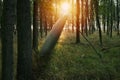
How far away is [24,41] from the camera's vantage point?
10.4m

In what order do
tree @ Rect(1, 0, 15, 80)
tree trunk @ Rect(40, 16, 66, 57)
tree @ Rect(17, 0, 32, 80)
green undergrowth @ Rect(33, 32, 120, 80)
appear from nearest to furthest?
tree @ Rect(1, 0, 15, 80) → tree @ Rect(17, 0, 32, 80) → green undergrowth @ Rect(33, 32, 120, 80) → tree trunk @ Rect(40, 16, 66, 57)

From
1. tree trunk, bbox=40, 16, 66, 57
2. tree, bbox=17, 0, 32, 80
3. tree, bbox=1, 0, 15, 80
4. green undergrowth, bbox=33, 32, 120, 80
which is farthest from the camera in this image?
tree trunk, bbox=40, 16, 66, 57

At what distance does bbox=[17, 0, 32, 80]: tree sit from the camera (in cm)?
1030

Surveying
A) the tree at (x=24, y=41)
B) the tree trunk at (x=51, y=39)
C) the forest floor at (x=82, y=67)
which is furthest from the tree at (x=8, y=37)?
the tree trunk at (x=51, y=39)

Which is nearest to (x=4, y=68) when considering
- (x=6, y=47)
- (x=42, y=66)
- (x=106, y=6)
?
(x=6, y=47)

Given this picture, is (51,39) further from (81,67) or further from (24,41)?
(24,41)

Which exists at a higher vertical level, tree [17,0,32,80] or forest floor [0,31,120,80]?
tree [17,0,32,80]

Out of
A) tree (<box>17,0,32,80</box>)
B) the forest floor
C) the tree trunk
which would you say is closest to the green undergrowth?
the forest floor

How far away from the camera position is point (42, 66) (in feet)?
40.8

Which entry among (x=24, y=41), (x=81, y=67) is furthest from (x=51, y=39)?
(x=24, y=41)

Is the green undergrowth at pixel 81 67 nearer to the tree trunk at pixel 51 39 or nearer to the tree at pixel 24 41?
the tree trunk at pixel 51 39

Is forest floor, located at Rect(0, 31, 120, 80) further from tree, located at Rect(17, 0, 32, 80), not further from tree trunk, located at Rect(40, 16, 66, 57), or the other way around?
tree, located at Rect(17, 0, 32, 80)

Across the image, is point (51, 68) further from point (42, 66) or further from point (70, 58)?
point (70, 58)

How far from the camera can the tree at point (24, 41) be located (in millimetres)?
10298
